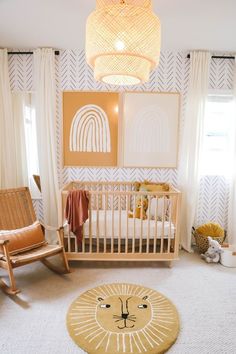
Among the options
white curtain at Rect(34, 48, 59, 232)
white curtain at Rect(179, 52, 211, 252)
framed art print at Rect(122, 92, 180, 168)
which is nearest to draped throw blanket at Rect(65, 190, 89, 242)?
white curtain at Rect(34, 48, 59, 232)

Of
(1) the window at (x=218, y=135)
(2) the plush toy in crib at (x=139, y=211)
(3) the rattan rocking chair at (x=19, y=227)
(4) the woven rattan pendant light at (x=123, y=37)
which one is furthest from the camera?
(1) the window at (x=218, y=135)

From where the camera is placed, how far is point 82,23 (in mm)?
2473

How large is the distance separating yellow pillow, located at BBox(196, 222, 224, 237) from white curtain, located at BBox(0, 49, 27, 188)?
2518mm

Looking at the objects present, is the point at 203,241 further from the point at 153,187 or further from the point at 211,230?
the point at 153,187

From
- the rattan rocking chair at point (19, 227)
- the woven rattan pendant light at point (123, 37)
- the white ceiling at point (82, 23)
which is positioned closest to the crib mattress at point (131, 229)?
the rattan rocking chair at point (19, 227)

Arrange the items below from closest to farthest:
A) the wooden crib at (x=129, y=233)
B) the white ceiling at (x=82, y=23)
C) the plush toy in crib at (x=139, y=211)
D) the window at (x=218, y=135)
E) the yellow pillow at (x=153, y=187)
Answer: the white ceiling at (x=82, y=23), the wooden crib at (x=129, y=233), the plush toy in crib at (x=139, y=211), the yellow pillow at (x=153, y=187), the window at (x=218, y=135)

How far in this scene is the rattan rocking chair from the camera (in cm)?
225

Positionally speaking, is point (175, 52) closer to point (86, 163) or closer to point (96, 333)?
point (86, 163)

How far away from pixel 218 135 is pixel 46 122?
2.32 m

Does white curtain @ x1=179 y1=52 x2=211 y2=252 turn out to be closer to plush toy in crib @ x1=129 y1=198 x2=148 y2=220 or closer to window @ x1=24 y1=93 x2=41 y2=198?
plush toy in crib @ x1=129 y1=198 x2=148 y2=220

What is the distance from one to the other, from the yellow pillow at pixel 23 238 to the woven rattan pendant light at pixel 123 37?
178cm

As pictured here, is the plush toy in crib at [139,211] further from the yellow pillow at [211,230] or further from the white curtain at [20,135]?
the white curtain at [20,135]

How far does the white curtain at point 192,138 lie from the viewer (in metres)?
3.13

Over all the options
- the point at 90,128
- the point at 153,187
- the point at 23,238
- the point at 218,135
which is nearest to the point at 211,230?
the point at 153,187
